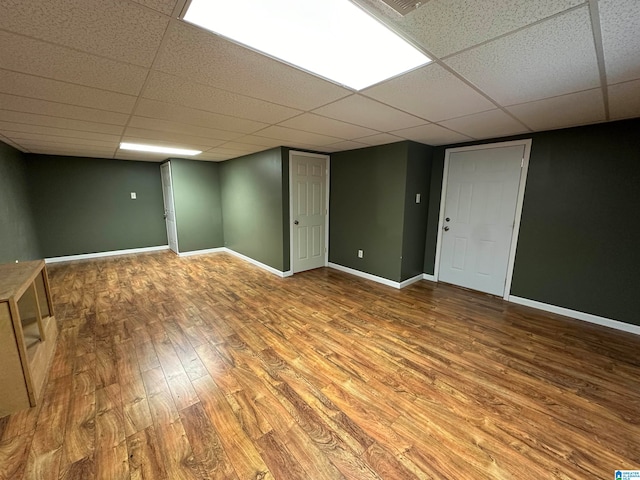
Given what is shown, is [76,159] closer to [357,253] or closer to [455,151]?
[357,253]

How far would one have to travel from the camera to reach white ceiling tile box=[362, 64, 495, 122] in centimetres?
166

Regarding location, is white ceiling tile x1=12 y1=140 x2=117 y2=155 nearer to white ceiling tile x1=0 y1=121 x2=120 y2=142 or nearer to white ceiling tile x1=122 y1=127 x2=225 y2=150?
white ceiling tile x1=0 y1=121 x2=120 y2=142

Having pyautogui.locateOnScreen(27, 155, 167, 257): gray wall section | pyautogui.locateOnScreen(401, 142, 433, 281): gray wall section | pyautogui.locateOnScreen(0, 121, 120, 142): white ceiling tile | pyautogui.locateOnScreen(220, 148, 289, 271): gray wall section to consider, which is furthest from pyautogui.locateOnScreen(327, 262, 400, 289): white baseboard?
pyautogui.locateOnScreen(27, 155, 167, 257): gray wall section

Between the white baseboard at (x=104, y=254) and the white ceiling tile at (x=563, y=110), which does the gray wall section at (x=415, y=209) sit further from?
the white baseboard at (x=104, y=254)

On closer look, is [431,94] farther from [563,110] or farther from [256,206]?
[256,206]

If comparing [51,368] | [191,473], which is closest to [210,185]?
[51,368]

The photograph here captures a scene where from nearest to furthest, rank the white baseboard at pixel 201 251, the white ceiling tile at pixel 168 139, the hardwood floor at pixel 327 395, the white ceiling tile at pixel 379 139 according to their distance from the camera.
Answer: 1. the hardwood floor at pixel 327 395
2. the white ceiling tile at pixel 168 139
3. the white ceiling tile at pixel 379 139
4. the white baseboard at pixel 201 251

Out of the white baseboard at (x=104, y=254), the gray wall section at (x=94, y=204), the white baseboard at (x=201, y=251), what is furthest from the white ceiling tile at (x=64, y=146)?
the white baseboard at (x=201, y=251)

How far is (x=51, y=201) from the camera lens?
511cm

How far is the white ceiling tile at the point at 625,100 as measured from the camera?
1.80 m

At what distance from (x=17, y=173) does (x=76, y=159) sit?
117 centimetres

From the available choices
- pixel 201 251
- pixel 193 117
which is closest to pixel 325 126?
pixel 193 117

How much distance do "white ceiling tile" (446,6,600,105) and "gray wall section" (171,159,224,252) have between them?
5.65 metres

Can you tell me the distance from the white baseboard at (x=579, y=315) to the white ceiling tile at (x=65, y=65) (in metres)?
4.59
